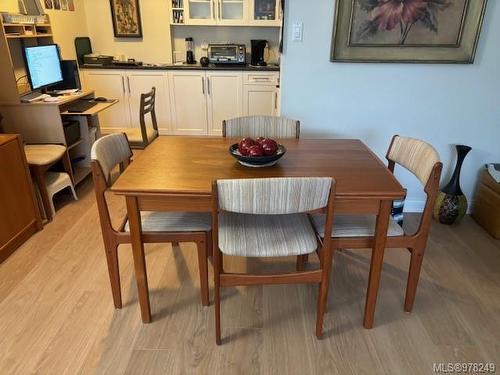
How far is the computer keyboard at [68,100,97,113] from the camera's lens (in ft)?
10.1

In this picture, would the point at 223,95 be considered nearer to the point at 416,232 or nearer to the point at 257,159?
the point at 257,159

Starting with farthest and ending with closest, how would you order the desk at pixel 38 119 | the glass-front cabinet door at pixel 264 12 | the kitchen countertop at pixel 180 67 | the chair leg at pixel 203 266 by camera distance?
1. the glass-front cabinet door at pixel 264 12
2. the kitchen countertop at pixel 180 67
3. the desk at pixel 38 119
4. the chair leg at pixel 203 266

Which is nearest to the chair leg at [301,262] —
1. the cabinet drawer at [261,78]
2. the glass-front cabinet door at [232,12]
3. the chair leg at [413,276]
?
the chair leg at [413,276]

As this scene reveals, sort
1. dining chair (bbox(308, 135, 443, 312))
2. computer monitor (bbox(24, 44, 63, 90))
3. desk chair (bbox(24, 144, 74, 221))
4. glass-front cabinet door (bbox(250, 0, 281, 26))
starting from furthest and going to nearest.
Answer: glass-front cabinet door (bbox(250, 0, 281, 26)), computer monitor (bbox(24, 44, 63, 90)), desk chair (bbox(24, 144, 74, 221)), dining chair (bbox(308, 135, 443, 312))

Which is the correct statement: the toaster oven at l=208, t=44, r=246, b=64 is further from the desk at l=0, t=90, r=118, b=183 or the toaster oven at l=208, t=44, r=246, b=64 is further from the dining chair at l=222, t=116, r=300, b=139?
the dining chair at l=222, t=116, r=300, b=139

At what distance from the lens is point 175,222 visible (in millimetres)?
1707

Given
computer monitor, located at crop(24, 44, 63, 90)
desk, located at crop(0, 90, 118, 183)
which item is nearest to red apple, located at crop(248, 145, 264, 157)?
desk, located at crop(0, 90, 118, 183)

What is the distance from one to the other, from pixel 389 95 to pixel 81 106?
2509 millimetres

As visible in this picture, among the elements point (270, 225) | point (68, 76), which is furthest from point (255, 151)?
point (68, 76)

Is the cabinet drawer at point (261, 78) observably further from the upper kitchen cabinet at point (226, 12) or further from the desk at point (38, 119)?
the desk at point (38, 119)

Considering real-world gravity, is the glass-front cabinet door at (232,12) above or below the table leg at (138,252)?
above

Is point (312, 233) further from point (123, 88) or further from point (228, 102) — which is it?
point (123, 88)

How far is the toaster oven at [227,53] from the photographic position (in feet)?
15.0

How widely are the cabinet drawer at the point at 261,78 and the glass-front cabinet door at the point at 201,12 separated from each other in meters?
0.87
